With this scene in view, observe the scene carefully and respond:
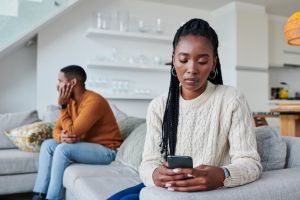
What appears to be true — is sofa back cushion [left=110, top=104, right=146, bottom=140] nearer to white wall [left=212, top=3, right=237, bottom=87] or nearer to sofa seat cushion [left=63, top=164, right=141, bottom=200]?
sofa seat cushion [left=63, top=164, right=141, bottom=200]

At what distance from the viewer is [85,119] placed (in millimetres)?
2258

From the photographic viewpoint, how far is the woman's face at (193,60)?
1159mm

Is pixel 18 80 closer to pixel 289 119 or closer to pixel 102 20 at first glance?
pixel 102 20

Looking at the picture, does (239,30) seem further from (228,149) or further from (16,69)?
(228,149)

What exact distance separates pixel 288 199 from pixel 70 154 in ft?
4.82

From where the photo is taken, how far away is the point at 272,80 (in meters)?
5.46

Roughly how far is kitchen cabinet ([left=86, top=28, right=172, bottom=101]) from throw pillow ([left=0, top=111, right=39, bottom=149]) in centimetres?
109

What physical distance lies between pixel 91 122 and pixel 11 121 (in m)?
1.35

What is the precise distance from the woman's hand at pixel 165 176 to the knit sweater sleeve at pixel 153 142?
0.38ft

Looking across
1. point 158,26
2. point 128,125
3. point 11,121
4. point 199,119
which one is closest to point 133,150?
point 128,125

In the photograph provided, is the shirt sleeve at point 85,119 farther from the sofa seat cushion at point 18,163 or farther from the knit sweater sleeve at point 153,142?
the knit sweater sleeve at point 153,142

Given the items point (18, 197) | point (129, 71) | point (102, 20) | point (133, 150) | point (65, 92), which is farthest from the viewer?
point (129, 71)

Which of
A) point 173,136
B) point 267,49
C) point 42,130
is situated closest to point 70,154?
point 42,130

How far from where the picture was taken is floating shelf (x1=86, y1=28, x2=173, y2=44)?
4219 mm
